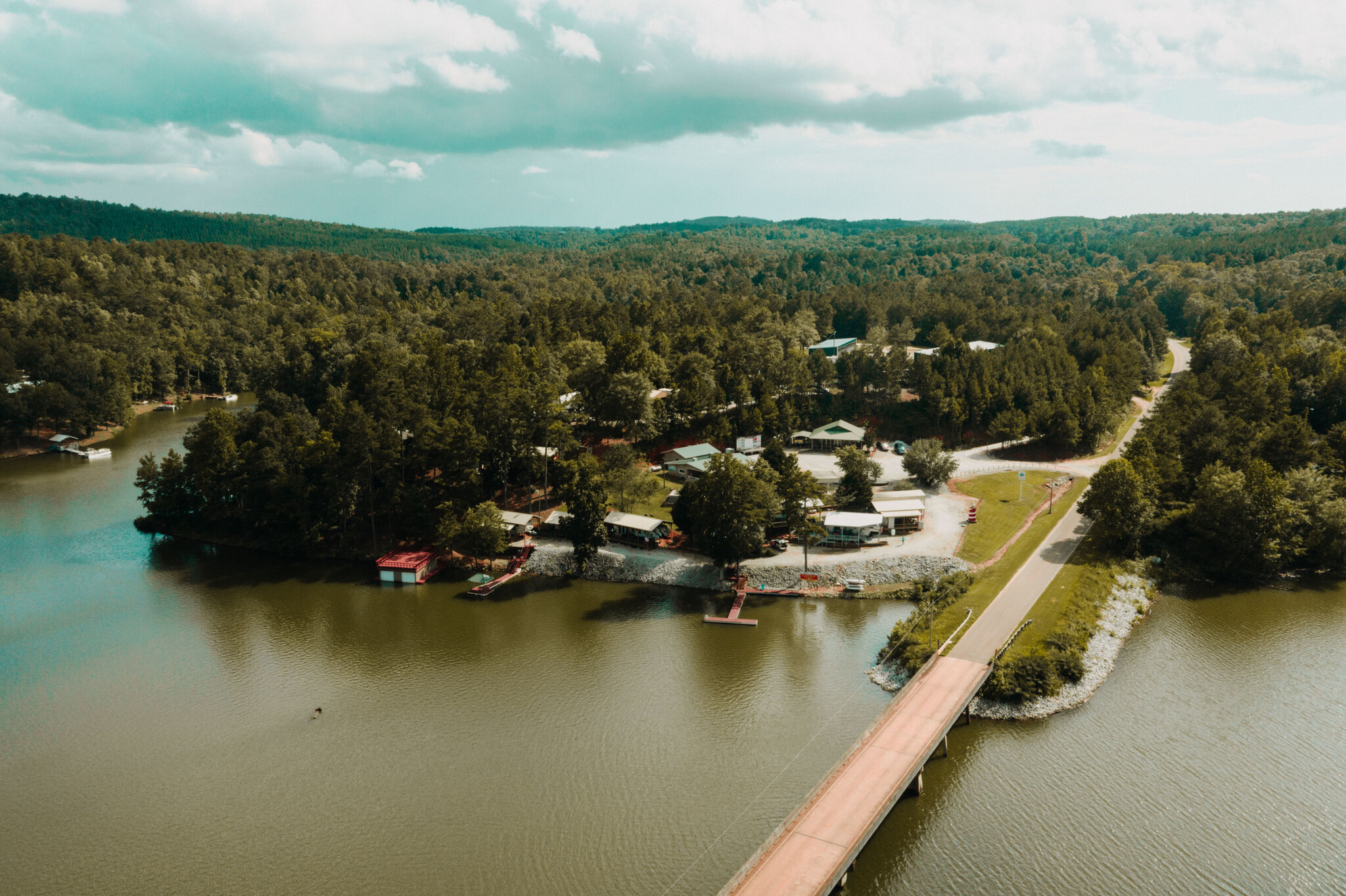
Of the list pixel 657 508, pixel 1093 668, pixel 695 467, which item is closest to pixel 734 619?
pixel 657 508

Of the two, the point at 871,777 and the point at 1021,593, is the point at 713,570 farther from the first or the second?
the point at 871,777

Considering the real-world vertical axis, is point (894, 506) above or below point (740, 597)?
above

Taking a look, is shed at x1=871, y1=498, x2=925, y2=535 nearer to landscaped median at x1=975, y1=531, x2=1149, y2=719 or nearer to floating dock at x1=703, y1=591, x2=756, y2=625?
landscaped median at x1=975, y1=531, x2=1149, y2=719

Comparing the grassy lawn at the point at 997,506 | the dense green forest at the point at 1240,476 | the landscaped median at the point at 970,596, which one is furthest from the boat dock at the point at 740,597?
the dense green forest at the point at 1240,476

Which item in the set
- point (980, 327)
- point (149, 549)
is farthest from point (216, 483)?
point (980, 327)

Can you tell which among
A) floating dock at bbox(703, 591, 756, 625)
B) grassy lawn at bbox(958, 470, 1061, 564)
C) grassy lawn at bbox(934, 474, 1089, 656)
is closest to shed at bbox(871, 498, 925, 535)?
grassy lawn at bbox(958, 470, 1061, 564)

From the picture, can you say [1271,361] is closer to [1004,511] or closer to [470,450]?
[1004,511]

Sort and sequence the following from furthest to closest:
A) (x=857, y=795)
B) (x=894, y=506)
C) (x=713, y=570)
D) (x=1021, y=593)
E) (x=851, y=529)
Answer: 1. (x=894, y=506)
2. (x=851, y=529)
3. (x=713, y=570)
4. (x=1021, y=593)
5. (x=857, y=795)
